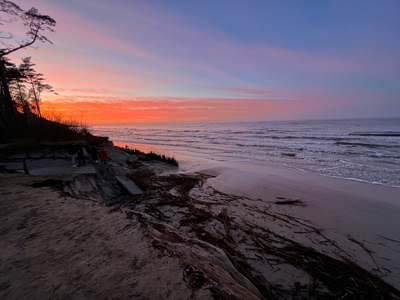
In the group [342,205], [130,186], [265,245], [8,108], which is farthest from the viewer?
[8,108]

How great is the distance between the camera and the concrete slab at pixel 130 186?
9.48 metres

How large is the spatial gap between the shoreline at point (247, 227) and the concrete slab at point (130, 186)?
379 millimetres

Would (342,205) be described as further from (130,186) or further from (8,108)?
(8,108)

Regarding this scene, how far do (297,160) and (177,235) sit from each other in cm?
1626

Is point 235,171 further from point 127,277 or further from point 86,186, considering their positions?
point 127,277

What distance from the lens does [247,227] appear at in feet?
A: 20.7

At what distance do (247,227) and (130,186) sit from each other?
21.0 ft

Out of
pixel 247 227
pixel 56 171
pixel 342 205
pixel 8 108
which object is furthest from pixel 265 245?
pixel 8 108

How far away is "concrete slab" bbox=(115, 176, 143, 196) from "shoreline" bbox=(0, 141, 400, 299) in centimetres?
38

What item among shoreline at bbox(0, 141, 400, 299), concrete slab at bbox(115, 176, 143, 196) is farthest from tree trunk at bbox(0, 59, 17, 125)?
shoreline at bbox(0, 141, 400, 299)

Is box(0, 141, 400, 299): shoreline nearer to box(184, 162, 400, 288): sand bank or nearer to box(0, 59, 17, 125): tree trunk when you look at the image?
box(184, 162, 400, 288): sand bank

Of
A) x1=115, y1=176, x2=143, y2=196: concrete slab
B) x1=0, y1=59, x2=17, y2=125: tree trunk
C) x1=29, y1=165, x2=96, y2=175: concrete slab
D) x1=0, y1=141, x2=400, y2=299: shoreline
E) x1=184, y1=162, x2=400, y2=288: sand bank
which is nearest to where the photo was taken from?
x1=0, y1=141, x2=400, y2=299: shoreline

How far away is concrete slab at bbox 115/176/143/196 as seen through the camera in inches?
373

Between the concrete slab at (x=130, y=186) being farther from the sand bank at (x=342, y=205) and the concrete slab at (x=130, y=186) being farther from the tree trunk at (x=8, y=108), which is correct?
the tree trunk at (x=8, y=108)
